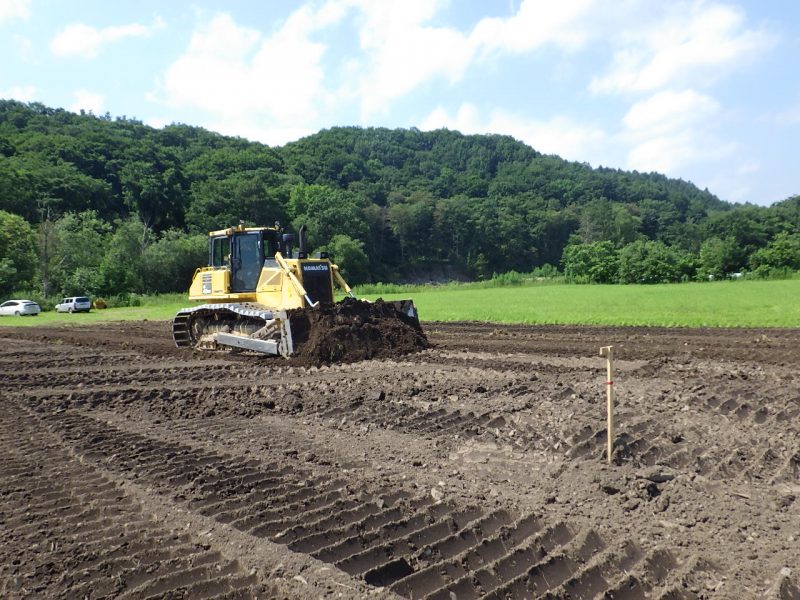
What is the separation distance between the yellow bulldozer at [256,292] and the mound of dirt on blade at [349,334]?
14 cm

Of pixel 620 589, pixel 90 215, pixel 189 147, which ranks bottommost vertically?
pixel 620 589

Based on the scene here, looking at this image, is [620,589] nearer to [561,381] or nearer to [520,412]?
[520,412]

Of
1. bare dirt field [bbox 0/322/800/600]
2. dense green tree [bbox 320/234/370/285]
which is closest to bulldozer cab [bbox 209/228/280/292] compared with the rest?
bare dirt field [bbox 0/322/800/600]

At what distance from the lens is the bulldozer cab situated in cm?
1462

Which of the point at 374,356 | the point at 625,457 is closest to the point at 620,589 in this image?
the point at 625,457

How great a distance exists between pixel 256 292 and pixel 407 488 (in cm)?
1040

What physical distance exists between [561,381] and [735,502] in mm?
4588

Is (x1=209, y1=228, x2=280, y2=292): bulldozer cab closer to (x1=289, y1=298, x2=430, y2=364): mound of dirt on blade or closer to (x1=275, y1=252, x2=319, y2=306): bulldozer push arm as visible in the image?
(x1=275, y1=252, x2=319, y2=306): bulldozer push arm

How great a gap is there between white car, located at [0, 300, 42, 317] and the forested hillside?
7895 mm

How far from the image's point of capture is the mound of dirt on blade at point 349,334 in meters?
11.9

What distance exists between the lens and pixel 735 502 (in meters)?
4.52

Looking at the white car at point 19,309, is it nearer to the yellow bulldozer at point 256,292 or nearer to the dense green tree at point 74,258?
the dense green tree at point 74,258

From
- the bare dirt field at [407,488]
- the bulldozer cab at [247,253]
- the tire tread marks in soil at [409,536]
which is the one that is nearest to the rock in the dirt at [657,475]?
the bare dirt field at [407,488]

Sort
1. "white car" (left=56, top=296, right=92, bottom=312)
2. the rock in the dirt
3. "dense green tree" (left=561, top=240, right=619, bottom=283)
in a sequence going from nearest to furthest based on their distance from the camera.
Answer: the rock in the dirt, "white car" (left=56, top=296, right=92, bottom=312), "dense green tree" (left=561, top=240, right=619, bottom=283)
